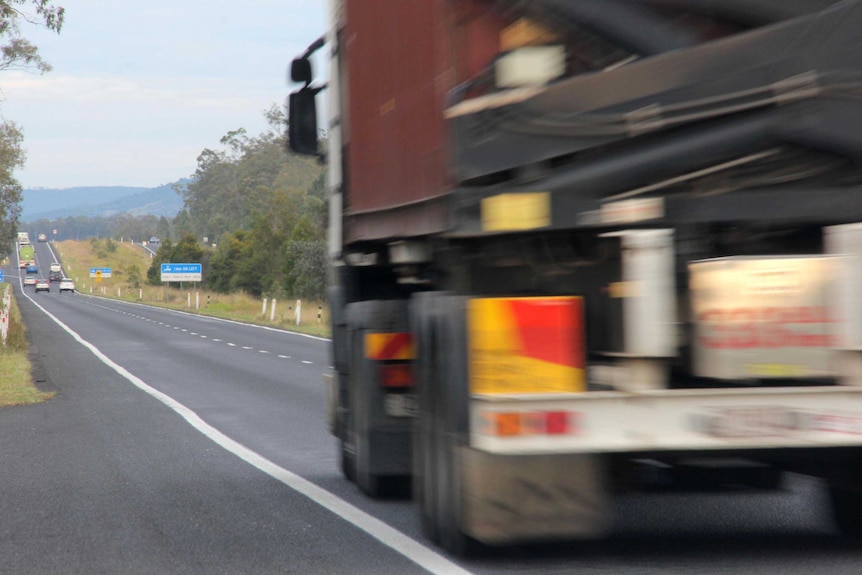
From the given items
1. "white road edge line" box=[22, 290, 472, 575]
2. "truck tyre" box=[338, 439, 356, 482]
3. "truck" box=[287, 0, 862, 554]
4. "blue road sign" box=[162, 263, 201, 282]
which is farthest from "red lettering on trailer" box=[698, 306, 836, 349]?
"blue road sign" box=[162, 263, 201, 282]

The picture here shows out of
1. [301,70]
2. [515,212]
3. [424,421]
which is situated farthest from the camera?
[301,70]

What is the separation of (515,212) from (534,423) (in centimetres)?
82

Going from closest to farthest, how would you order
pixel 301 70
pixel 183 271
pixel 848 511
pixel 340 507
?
pixel 848 511
pixel 340 507
pixel 301 70
pixel 183 271

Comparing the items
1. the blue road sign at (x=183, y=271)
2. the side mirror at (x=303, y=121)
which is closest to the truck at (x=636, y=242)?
the side mirror at (x=303, y=121)

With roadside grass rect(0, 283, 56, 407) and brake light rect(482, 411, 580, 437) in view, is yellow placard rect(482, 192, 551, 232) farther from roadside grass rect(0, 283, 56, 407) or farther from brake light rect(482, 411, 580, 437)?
roadside grass rect(0, 283, 56, 407)

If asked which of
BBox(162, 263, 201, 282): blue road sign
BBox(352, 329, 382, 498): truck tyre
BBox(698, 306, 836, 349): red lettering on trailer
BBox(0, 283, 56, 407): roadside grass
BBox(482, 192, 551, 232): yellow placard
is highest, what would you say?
BBox(162, 263, 201, 282): blue road sign

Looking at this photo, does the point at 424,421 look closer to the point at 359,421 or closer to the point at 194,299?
the point at 359,421

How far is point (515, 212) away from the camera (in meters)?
5.35

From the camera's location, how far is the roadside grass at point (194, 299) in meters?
43.4

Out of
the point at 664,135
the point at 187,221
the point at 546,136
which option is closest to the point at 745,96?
the point at 664,135

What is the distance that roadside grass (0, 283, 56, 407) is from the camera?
679 inches

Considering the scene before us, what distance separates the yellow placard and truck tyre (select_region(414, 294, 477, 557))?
38 cm

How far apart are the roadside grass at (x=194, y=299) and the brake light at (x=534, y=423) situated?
1132 cm

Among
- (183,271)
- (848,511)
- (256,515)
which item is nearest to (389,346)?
(256,515)
